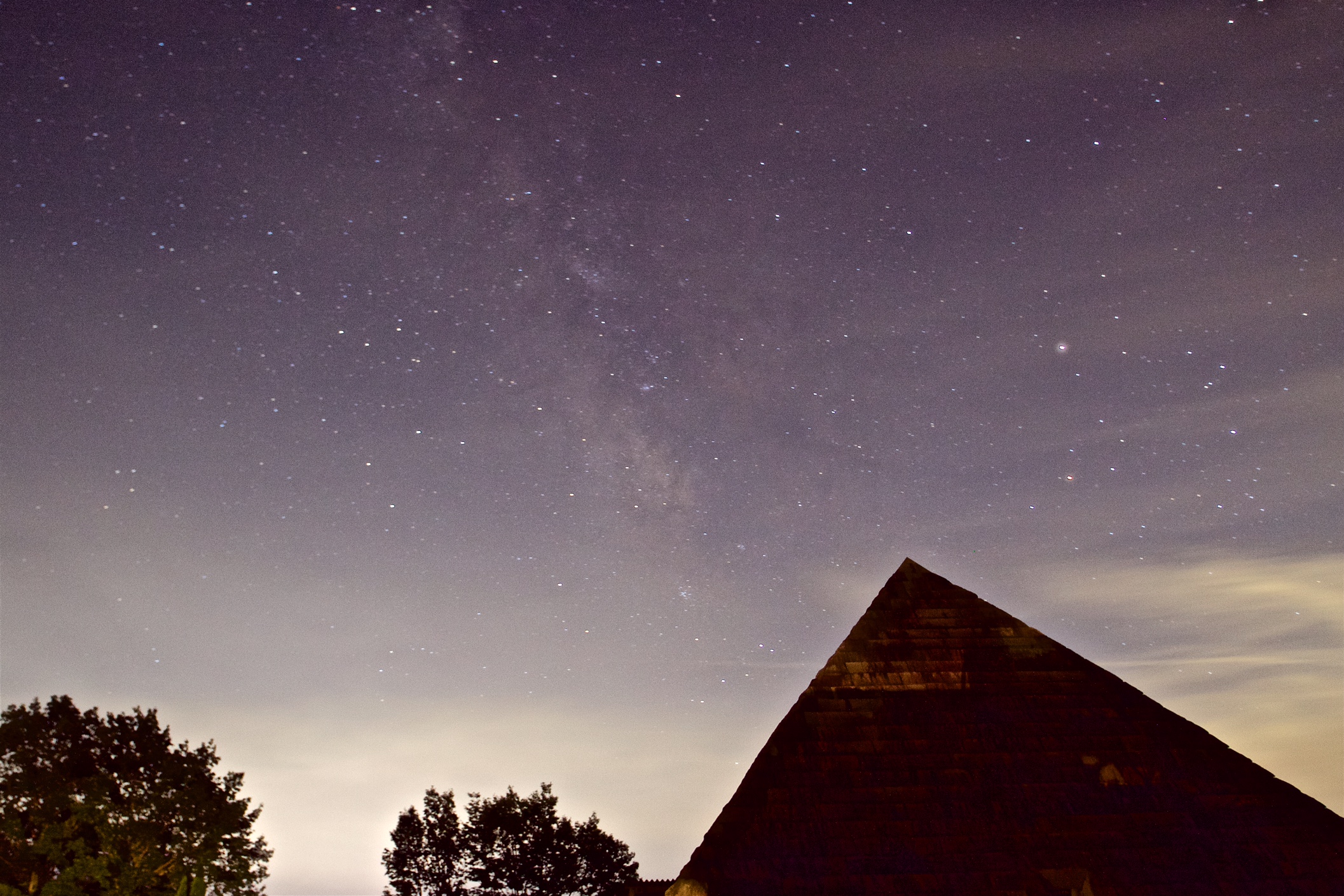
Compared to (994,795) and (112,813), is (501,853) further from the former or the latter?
(994,795)

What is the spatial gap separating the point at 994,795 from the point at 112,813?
28905 mm

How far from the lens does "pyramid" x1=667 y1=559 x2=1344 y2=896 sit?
7473 millimetres

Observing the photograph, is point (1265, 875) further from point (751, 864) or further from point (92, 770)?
point (92, 770)

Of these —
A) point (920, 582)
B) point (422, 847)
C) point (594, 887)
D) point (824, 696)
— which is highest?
point (920, 582)

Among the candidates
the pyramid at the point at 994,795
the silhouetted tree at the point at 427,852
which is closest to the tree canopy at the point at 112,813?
the silhouetted tree at the point at 427,852

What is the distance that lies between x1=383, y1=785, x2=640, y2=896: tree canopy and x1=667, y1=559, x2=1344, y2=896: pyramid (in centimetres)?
3511

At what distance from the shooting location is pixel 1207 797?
322 inches

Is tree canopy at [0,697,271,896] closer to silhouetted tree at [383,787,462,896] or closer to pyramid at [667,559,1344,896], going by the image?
silhouetted tree at [383,787,462,896]

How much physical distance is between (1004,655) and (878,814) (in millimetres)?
2886

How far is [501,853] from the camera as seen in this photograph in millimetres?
38562

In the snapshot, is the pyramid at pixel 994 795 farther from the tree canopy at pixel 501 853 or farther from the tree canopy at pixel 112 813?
the tree canopy at pixel 501 853

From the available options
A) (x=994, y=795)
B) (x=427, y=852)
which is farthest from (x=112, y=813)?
(x=994, y=795)

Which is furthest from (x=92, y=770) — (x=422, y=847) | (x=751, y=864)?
(x=751, y=864)

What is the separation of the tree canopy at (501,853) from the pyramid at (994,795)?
115ft
